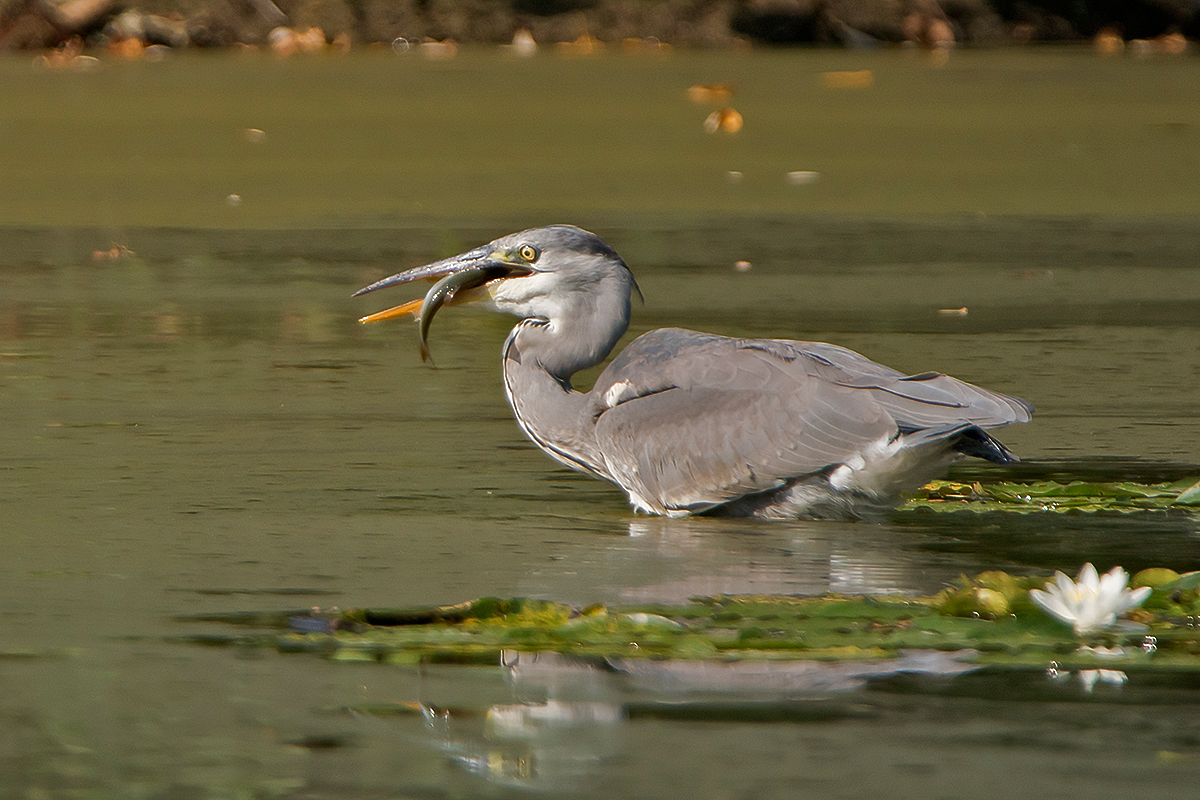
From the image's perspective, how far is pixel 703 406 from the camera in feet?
13.9

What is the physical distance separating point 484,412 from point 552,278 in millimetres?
1086

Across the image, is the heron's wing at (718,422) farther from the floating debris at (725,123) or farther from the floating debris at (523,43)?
the floating debris at (523,43)

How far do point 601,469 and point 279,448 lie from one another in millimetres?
1030

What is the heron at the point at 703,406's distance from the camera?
160 inches

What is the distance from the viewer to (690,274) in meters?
7.94

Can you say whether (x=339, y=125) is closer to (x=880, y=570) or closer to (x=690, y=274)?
(x=690, y=274)

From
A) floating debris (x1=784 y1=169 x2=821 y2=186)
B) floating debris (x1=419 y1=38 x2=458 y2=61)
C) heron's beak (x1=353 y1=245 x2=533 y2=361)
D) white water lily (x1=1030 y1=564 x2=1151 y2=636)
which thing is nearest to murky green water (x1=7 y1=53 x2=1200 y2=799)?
floating debris (x1=784 y1=169 x2=821 y2=186)

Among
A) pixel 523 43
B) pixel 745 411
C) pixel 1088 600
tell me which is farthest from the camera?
pixel 523 43

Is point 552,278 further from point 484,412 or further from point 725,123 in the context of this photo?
point 725,123

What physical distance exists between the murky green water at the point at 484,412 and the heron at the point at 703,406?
0.11m

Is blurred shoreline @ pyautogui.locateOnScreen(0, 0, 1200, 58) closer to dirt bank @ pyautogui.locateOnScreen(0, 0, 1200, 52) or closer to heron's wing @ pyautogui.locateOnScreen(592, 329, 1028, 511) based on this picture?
dirt bank @ pyautogui.locateOnScreen(0, 0, 1200, 52)

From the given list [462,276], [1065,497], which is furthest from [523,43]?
[1065,497]

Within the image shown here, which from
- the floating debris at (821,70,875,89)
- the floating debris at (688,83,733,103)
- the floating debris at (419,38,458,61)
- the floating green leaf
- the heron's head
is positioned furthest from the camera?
the floating debris at (419,38,458,61)

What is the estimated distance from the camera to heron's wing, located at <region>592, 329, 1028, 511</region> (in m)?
4.05
